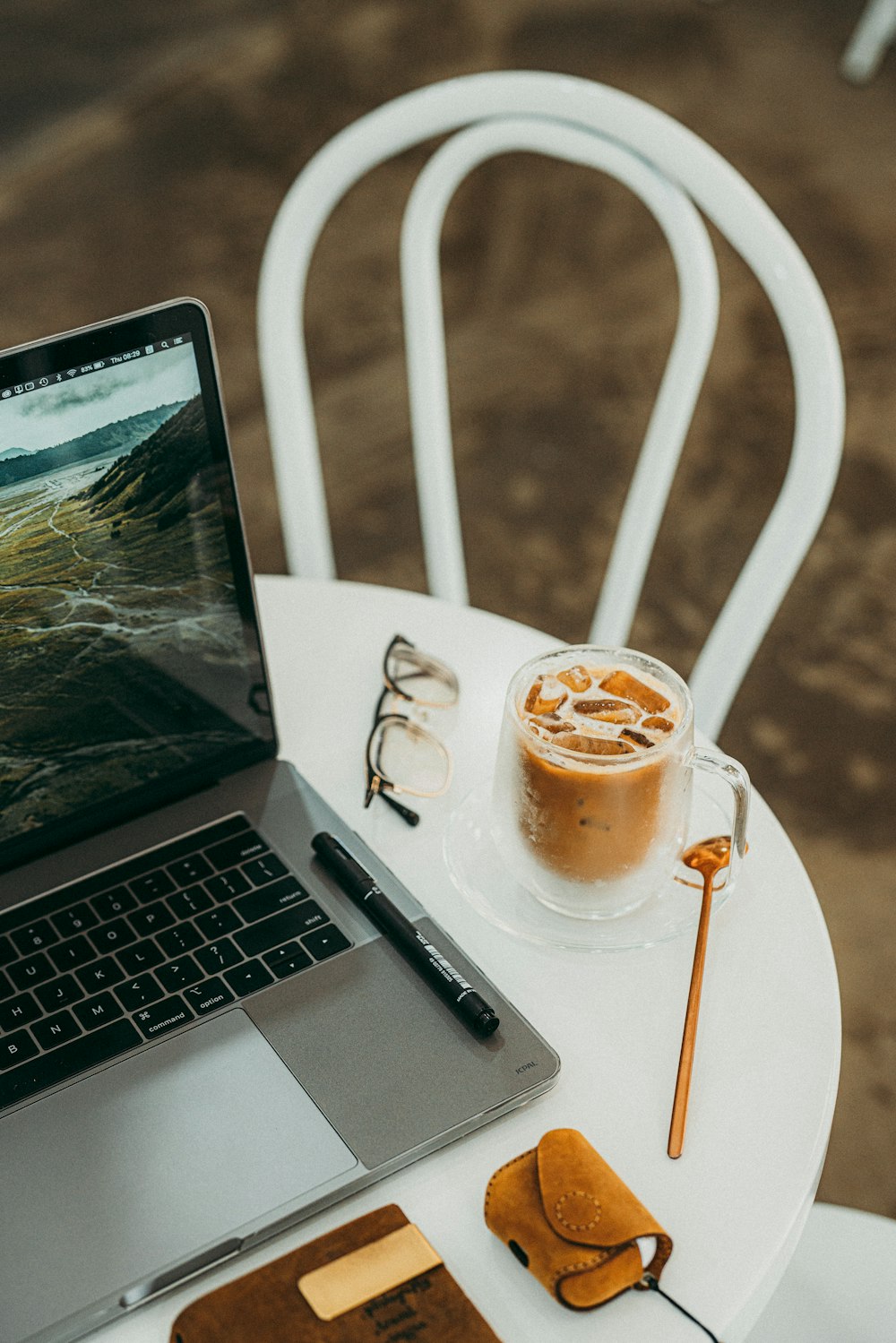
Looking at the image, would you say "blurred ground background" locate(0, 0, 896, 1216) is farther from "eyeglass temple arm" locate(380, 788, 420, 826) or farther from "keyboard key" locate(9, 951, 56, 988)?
"keyboard key" locate(9, 951, 56, 988)

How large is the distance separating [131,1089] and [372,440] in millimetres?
1823

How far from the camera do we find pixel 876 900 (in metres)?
1.59

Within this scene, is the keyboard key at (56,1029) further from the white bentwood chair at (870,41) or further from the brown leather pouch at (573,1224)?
the white bentwood chair at (870,41)

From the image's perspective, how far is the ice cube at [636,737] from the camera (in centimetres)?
63

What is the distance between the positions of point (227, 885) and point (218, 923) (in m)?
0.03

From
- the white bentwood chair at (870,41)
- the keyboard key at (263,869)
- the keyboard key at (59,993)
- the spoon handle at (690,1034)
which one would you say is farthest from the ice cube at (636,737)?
the white bentwood chair at (870,41)

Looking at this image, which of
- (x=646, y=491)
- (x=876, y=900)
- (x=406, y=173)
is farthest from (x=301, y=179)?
(x=406, y=173)

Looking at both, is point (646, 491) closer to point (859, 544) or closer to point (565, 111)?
point (565, 111)

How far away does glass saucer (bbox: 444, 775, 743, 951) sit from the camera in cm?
67

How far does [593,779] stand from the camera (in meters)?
0.62

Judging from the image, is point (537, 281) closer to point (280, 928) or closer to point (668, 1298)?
point (280, 928)

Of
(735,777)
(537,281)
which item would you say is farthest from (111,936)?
(537,281)

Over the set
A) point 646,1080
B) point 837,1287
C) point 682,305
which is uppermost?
point 682,305

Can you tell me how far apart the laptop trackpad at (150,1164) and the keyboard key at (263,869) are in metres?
0.10
